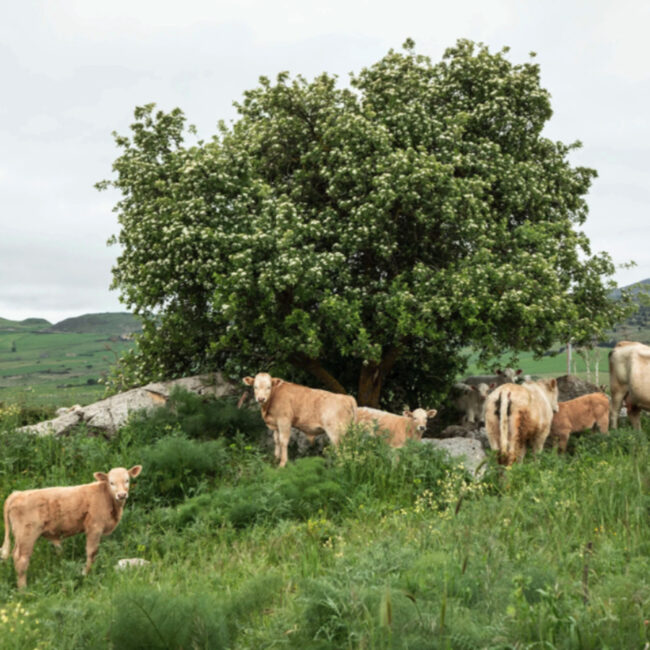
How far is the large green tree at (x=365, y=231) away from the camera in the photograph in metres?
17.7

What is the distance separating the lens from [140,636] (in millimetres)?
5465

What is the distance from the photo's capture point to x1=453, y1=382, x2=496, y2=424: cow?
74.9ft

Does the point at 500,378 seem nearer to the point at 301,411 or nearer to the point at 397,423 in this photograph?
the point at 397,423

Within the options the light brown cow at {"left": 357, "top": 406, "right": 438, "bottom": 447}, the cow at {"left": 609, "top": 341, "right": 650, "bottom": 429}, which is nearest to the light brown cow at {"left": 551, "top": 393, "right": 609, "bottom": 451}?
the cow at {"left": 609, "top": 341, "right": 650, "bottom": 429}

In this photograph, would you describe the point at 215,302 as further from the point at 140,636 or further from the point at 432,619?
the point at 432,619

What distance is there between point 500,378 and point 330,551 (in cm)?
1749

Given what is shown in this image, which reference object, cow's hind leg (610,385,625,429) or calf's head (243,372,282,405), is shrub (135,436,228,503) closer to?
calf's head (243,372,282,405)

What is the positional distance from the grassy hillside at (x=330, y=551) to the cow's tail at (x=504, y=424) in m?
0.80

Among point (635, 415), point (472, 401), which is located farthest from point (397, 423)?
point (472, 401)

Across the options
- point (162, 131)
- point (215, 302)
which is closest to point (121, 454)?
point (215, 302)

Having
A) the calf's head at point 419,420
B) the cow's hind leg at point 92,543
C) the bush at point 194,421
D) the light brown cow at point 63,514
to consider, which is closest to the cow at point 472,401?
the calf's head at point 419,420

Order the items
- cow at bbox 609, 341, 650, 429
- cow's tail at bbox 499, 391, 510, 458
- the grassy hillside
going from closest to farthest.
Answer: the grassy hillside < cow's tail at bbox 499, 391, 510, 458 < cow at bbox 609, 341, 650, 429

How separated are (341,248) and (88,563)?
1170cm

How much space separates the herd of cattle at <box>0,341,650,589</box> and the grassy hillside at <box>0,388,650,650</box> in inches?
21.6
